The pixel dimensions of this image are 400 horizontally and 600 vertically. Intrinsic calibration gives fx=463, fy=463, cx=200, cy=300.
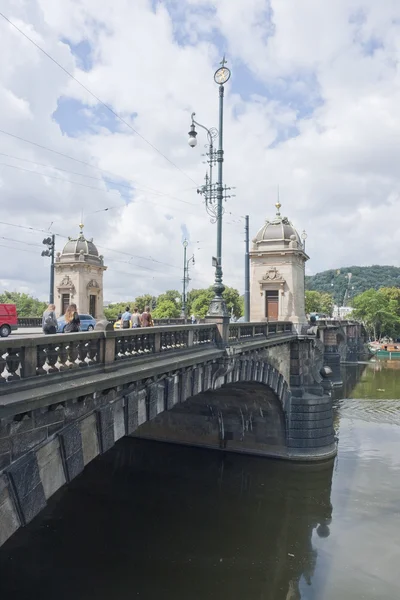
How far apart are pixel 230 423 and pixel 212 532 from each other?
7.90 m

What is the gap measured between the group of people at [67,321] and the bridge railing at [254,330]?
238 inches

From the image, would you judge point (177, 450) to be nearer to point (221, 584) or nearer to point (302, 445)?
point (302, 445)

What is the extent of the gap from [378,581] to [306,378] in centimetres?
1184

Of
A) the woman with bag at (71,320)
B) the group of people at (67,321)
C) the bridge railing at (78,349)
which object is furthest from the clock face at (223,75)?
the woman with bag at (71,320)

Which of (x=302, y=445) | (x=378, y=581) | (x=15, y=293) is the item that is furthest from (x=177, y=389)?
(x=15, y=293)

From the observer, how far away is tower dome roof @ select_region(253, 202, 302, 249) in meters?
26.2

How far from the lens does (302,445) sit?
69.2ft

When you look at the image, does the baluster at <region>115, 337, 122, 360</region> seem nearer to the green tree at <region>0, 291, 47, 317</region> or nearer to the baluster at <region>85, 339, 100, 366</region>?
the baluster at <region>85, 339, 100, 366</region>

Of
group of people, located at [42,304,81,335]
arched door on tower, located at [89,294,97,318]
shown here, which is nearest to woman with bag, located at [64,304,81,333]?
group of people, located at [42,304,81,335]

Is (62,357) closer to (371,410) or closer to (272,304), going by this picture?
(272,304)

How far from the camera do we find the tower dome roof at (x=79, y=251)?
100 feet

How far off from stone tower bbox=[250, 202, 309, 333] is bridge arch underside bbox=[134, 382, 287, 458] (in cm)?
612

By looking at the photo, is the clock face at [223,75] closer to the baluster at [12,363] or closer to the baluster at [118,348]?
the baluster at [118,348]

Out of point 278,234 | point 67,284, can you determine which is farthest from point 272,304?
point 67,284
